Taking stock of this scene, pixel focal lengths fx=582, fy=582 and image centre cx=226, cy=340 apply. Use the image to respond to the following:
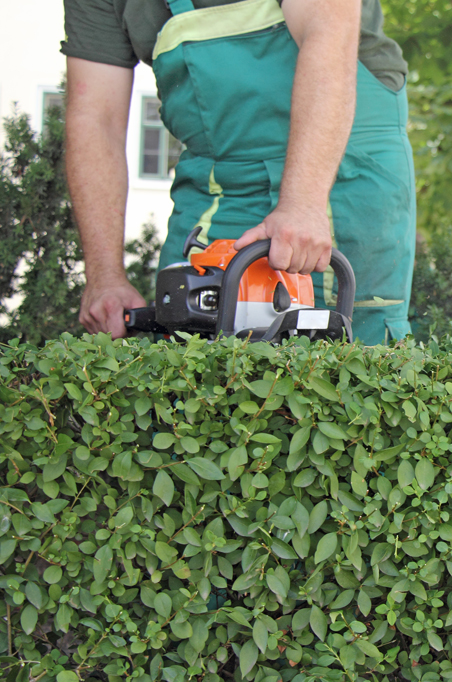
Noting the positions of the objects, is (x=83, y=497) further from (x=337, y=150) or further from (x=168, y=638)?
(x=337, y=150)

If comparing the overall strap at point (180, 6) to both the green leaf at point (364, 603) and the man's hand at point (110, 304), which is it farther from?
the green leaf at point (364, 603)

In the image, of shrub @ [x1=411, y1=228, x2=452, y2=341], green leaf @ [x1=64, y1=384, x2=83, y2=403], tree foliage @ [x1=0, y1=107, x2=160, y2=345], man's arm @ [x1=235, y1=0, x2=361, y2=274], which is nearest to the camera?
green leaf @ [x1=64, y1=384, x2=83, y2=403]

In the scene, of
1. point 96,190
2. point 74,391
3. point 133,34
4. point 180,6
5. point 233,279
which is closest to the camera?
point 74,391

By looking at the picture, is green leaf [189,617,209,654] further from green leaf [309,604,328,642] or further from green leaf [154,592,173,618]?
green leaf [309,604,328,642]

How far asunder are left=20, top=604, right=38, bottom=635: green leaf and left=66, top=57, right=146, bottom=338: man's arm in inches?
57.0

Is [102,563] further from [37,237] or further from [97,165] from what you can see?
[37,237]

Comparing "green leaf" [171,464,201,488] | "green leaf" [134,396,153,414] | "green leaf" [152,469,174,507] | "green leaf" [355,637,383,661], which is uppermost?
"green leaf" [134,396,153,414]

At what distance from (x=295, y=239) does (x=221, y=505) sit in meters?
0.80

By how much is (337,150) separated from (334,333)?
62cm

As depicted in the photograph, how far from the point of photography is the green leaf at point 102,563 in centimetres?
116

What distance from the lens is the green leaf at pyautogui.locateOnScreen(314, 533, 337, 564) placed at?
116 cm

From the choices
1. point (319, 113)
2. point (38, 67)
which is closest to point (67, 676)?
point (319, 113)

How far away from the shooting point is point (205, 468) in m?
1.15

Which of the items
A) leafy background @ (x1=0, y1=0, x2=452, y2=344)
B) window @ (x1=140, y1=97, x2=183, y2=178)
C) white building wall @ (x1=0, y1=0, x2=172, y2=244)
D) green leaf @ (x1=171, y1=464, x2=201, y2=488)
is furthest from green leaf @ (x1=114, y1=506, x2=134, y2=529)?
window @ (x1=140, y1=97, x2=183, y2=178)
